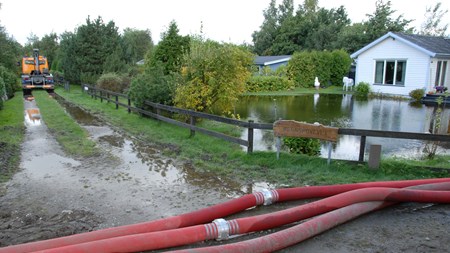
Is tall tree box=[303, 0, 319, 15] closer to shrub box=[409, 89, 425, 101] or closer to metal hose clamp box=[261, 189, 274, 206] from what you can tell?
shrub box=[409, 89, 425, 101]

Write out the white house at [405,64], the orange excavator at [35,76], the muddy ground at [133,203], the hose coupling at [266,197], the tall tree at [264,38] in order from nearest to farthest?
the muddy ground at [133,203] → the hose coupling at [266,197] → the white house at [405,64] → the orange excavator at [35,76] → the tall tree at [264,38]

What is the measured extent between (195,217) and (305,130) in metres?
3.52

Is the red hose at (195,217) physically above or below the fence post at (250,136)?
below

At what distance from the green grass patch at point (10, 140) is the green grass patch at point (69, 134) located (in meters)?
0.88

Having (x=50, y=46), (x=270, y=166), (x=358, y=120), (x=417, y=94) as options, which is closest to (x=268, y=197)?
(x=270, y=166)

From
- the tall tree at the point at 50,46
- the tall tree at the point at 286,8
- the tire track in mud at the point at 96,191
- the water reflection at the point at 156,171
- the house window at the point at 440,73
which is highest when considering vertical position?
the tall tree at the point at 286,8

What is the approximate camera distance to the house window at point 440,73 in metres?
21.6

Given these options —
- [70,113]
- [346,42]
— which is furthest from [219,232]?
[346,42]

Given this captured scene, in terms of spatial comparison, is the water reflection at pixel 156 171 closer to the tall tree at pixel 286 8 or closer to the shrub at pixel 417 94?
the shrub at pixel 417 94

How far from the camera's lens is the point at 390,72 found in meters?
23.8

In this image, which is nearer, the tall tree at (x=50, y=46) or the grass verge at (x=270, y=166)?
the grass verge at (x=270, y=166)

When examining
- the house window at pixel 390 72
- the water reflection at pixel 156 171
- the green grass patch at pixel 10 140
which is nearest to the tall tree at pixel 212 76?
the water reflection at pixel 156 171

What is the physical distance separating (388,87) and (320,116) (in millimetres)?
11430

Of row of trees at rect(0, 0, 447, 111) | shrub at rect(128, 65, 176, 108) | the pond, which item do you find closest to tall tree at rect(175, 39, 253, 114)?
row of trees at rect(0, 0, 447, 111)
